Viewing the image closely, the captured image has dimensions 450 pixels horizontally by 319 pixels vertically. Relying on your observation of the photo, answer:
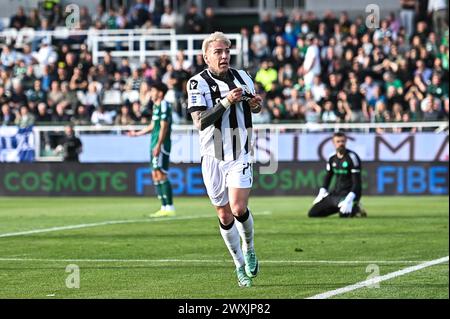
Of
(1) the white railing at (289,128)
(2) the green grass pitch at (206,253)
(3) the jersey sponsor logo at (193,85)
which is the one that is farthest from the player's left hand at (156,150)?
(3) the jersey sponsor logo at (193,85)

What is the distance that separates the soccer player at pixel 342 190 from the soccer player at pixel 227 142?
9.45 meters

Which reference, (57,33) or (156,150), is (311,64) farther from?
(156,150)

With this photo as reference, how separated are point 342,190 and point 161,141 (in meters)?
3.31

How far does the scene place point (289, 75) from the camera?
3369 centimetres

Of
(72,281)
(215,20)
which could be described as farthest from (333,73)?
(72,281)

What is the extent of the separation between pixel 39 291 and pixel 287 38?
25110 mm

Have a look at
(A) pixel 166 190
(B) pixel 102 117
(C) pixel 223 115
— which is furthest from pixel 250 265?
(B) pixel 102 117

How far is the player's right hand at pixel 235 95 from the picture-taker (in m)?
11.7

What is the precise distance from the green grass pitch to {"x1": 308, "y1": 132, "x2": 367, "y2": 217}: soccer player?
27cm

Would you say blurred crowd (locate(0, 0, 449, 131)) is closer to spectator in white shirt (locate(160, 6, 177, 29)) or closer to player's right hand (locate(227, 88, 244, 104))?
spectator in white shirt (locate(160, 6, 177, 29))

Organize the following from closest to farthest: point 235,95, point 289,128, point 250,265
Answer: point 235,95, point 250,265, point 289,128

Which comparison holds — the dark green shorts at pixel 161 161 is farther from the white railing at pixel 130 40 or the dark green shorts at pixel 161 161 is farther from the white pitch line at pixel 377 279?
the white railing at pixel 130 40

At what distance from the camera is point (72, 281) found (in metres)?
12.2

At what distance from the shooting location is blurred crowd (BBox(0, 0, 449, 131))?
3167cm
